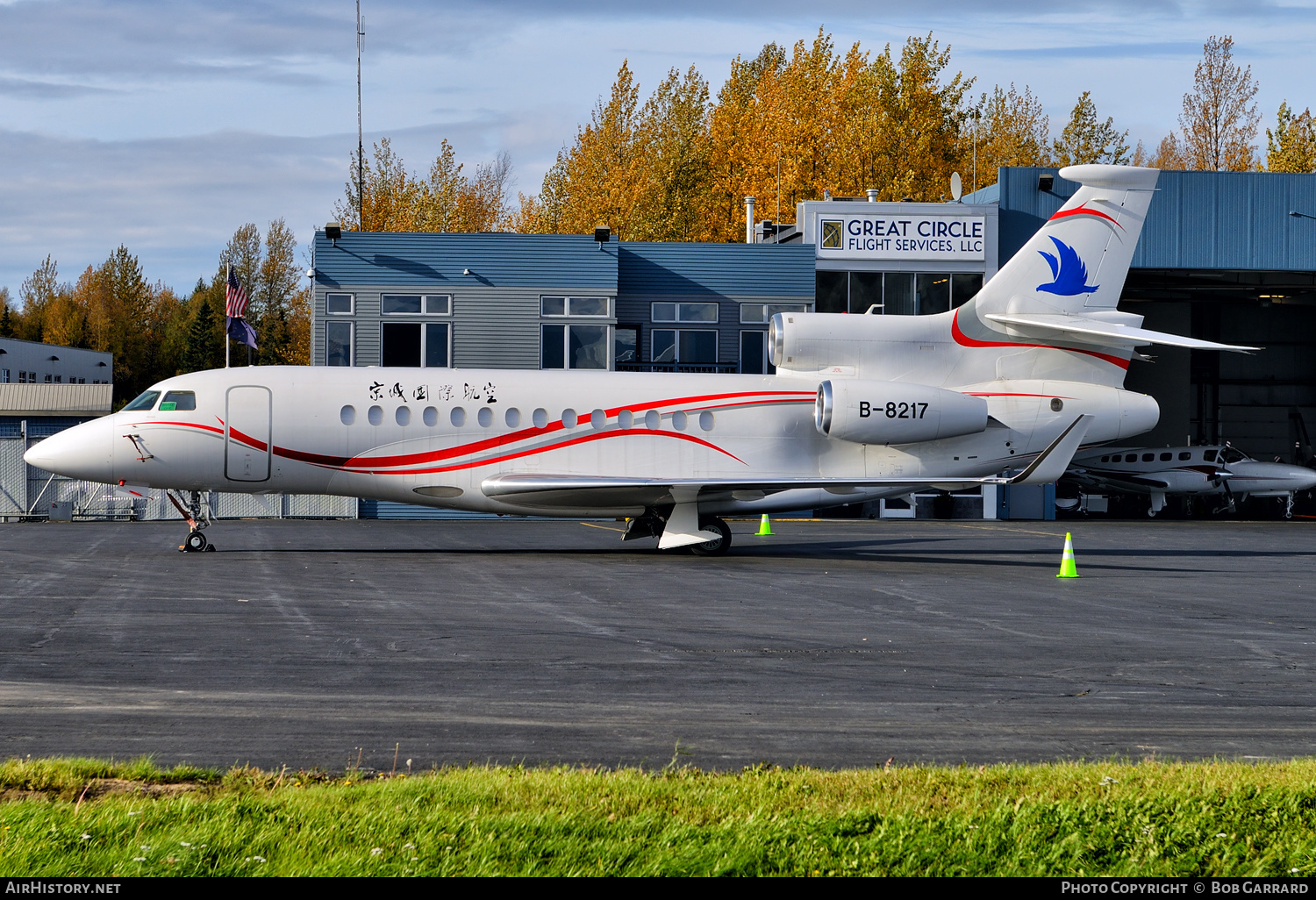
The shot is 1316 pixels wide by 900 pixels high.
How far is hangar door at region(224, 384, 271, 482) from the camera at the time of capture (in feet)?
69.4

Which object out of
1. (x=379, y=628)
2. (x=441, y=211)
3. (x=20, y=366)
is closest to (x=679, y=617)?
(x=379, y=628)

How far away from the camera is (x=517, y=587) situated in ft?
55.5

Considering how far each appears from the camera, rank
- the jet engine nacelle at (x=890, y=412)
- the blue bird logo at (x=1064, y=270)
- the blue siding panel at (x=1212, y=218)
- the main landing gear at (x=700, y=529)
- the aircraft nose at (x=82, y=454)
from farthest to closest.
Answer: the blue siding panel at (x=1212, y=218) → the blue bird logo at (x=1064, y=270) → the main landing gear at (x=700, y=529) → the jet engine nacelle at (x=890, y=412) → the aircraft nose at (x=82, y=454)

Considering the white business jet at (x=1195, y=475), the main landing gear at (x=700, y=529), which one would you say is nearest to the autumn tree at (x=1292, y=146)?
the white business jet at (x=1195, y=475)

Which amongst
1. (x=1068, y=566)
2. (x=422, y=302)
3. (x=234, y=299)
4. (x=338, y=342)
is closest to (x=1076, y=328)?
(x=1068, y=566)

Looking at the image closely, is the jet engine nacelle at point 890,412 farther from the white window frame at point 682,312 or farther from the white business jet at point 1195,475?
the white business jet at point 1195,475

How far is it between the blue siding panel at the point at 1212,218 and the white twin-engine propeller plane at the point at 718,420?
16.5 meters

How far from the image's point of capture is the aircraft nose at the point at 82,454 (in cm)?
2089

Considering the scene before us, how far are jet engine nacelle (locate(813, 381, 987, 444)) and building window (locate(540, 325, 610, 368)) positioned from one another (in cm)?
1527

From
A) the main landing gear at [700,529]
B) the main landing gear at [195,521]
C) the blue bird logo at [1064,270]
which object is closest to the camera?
the main landing gear at [195,521]

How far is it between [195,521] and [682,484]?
30.0 ft

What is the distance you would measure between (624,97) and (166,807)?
5976 cm

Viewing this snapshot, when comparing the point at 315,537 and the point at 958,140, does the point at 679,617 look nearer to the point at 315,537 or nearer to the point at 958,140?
the point at 315,537

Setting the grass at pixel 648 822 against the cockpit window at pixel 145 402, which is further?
the cockpit window at pixel 145 402
